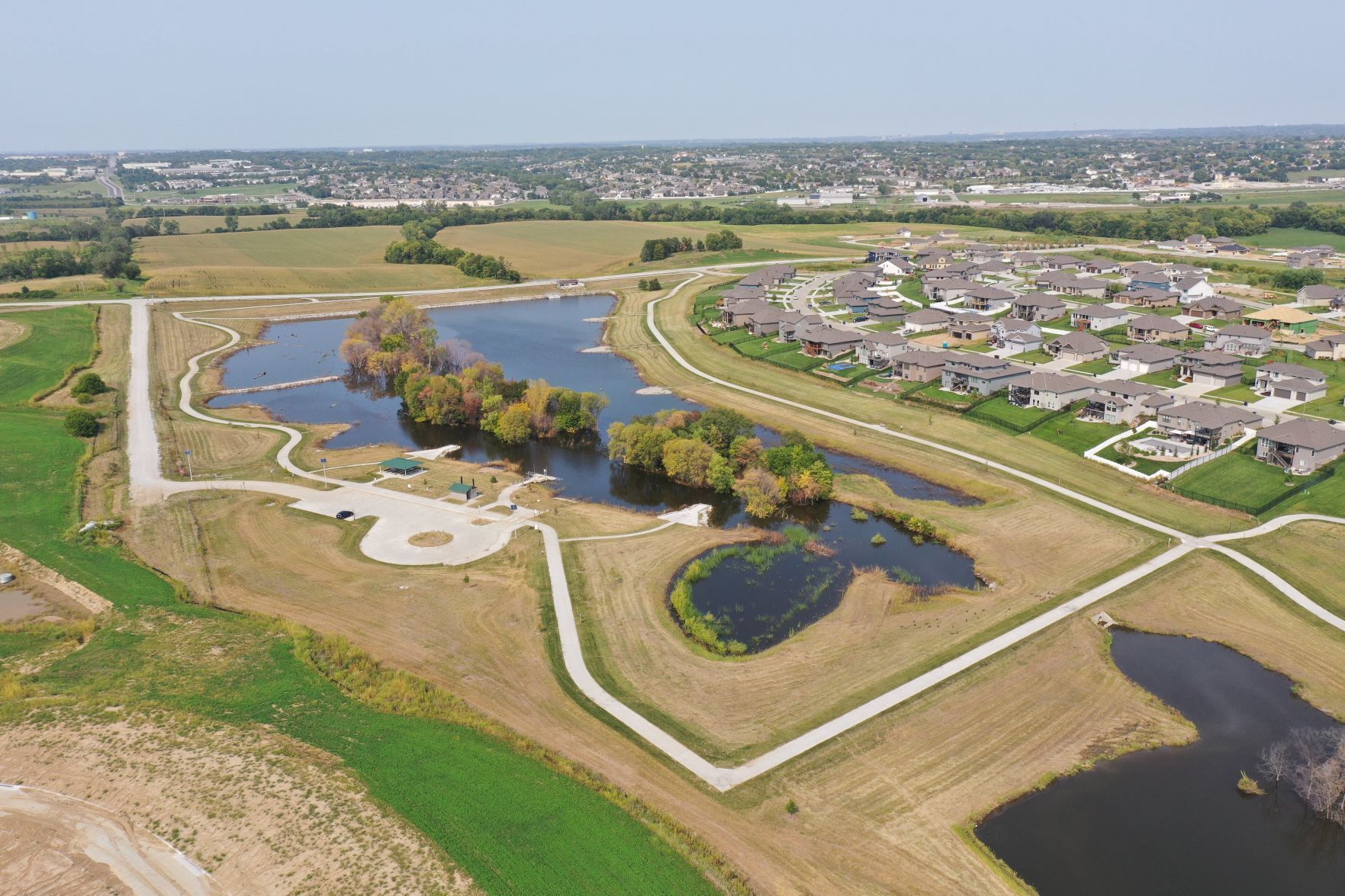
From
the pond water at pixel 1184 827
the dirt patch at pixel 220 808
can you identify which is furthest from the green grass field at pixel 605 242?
the pond water at pixel 1184 827

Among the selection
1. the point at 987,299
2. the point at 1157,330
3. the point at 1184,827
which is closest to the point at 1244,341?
the point at 1157,330

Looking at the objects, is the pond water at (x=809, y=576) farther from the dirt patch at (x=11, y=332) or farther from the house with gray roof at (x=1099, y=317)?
the dirt patch at (x=11, y=332)

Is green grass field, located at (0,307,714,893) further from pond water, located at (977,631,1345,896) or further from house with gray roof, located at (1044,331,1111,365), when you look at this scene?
house with gray roof, located at (1044,331,1111,365)

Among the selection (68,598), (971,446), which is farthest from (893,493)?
(68,598)

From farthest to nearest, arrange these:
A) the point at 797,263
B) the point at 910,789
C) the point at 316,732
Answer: the point at 797,263 → the point at 316,732 → the point at 910,789

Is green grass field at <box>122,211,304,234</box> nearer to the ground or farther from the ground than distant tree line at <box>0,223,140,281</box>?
farther from the ground

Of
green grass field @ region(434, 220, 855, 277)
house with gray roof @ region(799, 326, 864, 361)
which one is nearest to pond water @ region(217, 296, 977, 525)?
house with gray roof @ region(799, 326, 864, 361)

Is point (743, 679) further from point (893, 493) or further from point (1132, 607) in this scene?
point (893, 493)
